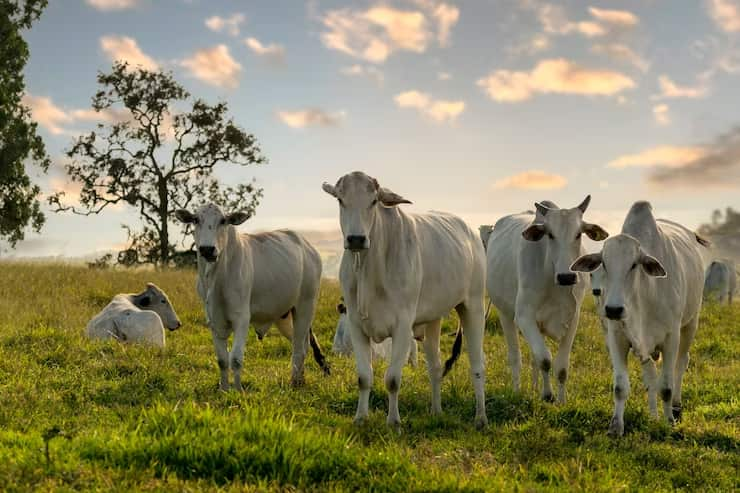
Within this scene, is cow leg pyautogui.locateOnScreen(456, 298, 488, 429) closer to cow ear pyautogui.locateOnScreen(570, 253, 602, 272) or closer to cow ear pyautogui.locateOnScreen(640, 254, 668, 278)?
cow ear pyautogui.locateOnScreen(570, 253, 602, 272)

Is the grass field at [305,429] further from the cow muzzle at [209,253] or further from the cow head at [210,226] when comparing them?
the cow head at [210,226]

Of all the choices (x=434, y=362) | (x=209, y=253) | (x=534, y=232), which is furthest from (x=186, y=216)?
(x=534, y=232)

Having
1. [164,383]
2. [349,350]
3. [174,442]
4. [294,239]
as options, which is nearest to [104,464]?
[174,442]

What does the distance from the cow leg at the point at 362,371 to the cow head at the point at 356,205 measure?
1.07 meters

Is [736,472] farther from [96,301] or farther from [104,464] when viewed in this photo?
[96,301]

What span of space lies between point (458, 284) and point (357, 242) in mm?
1966

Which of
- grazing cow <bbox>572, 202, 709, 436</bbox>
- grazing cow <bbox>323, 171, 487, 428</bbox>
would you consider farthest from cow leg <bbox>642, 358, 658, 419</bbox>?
grazing cow <bbox>323, 171, 487, 428</bbox>

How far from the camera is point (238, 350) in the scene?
32.7ft

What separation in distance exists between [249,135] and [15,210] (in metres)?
10.1

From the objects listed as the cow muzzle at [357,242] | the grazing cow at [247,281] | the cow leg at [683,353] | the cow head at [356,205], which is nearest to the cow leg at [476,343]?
the cow head at [356,205]

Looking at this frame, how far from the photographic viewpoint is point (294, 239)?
12.1 metres

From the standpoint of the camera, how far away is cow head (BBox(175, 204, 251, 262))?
963 cm

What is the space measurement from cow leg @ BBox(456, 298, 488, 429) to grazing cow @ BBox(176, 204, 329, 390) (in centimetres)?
285

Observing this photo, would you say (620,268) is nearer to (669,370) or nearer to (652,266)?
(652,266)
